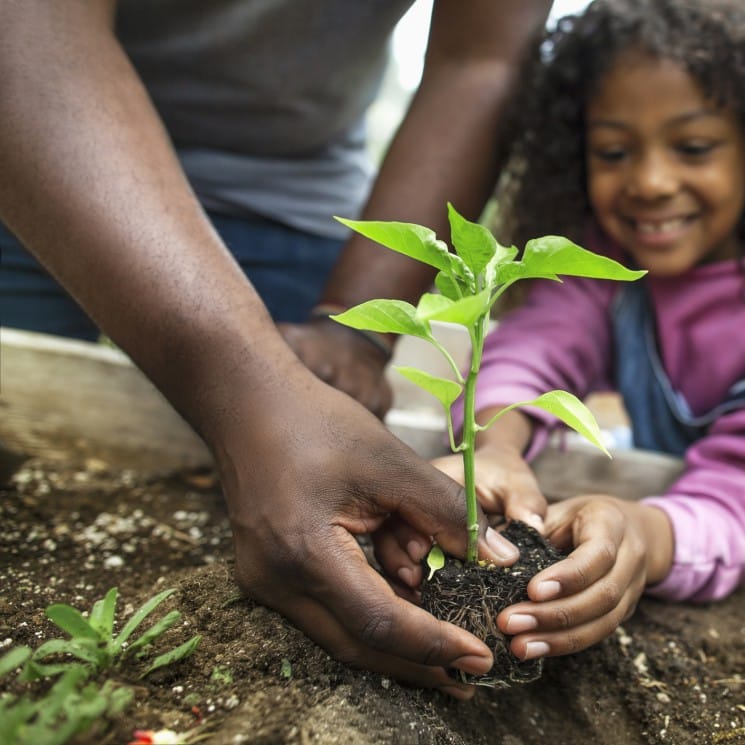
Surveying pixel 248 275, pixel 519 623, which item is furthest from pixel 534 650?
pixel 248 275

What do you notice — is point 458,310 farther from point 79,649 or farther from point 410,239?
point 79,649

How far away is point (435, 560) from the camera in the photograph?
108cm

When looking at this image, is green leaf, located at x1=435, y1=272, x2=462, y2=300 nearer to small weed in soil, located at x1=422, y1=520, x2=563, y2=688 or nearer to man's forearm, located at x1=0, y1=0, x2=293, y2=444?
man's forearm, located at x1=0, y1=0, x2=293, y2=444

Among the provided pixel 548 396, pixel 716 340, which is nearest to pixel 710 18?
pixel 716 340

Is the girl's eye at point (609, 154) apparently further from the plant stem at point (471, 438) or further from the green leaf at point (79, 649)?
the green leaf at point (79, 649)

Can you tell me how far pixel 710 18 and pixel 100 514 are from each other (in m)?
1.96

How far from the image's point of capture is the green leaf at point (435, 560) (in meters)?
1.08

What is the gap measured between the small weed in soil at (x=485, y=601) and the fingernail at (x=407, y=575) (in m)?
0.03

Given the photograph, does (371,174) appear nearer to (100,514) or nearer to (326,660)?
(100,514)

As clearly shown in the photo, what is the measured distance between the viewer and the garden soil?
0.93m

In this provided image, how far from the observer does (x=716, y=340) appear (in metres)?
1.96

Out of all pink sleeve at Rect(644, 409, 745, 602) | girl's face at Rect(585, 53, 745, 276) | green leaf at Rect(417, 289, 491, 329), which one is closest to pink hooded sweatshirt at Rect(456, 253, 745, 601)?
pink sleeve at Rect(644, 409, 745, 602)

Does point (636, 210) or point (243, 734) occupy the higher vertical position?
point (636, 210)

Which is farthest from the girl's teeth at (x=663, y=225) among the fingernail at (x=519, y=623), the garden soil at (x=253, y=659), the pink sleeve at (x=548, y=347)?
the fingernail at (x=519, y=623)
